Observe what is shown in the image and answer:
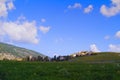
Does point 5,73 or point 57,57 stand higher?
point 57,57

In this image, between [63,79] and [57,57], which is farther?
[57,57]

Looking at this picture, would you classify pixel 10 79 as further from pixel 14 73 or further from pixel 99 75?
pixel 99 75

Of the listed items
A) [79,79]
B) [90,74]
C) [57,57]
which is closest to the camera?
[79,79]

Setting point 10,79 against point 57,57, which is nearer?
point 10,79

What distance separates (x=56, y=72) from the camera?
125 feet

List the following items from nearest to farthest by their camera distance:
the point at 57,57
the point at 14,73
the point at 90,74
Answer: the point at 90,74 → the point at 14,73 → the point at 57,57

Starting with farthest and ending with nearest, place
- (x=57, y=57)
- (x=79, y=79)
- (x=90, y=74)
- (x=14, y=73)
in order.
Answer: (x=57, y=57) → (x=14, y=73) → (x=90, y=74) → (x=79, y=79)

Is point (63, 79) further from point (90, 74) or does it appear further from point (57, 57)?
point (57, 57)

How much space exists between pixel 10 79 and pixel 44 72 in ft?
15.8

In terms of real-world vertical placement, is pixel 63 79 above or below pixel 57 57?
below

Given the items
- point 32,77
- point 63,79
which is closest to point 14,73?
point 32,77

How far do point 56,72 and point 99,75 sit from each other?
550 cm

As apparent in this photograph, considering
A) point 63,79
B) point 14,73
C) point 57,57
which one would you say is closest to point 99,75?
point 63,79

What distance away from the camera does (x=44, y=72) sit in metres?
38.1
